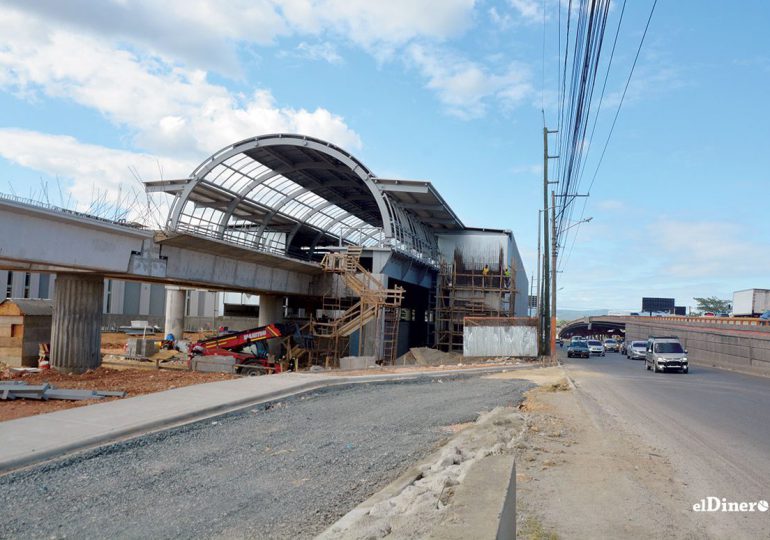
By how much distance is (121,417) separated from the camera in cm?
1079

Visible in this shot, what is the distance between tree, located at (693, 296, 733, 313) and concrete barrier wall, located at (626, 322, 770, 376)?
4447 inches

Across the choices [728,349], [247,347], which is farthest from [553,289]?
[247,347]

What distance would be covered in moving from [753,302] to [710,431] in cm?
6630

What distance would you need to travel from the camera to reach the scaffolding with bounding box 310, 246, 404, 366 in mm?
34125

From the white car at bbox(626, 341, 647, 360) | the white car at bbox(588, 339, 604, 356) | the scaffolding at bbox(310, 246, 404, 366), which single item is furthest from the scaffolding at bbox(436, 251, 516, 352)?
the white car at bbox(588, 339, 604, 356)

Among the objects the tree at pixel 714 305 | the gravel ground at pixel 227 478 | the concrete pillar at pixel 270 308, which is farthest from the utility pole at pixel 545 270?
the tree at pixel 714 305

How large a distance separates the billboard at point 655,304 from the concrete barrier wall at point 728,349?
283 feet

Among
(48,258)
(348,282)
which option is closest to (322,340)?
(348,282)

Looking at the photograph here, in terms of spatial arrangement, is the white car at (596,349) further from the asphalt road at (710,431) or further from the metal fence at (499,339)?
the asphalt road at (710,431)

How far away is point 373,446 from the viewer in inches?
387

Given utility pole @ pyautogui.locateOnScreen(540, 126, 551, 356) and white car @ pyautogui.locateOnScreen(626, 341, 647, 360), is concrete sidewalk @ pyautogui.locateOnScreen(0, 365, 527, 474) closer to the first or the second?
utility pole @ pyautogui.locateOnScreen(540, 126, 551, 356)

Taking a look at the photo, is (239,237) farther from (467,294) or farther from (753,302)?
(753,302)

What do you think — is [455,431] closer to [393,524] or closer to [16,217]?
[393,524]

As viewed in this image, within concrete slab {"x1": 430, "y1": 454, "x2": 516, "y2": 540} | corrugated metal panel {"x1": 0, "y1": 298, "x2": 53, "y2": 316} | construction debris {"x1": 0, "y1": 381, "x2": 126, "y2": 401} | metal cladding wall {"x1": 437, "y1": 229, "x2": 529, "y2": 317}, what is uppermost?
metal cladding wall {"x1": 437, "y1": 229, "x2": 529, "y2": 317}
